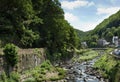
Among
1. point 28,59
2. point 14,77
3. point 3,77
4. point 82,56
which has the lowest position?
point 82,56

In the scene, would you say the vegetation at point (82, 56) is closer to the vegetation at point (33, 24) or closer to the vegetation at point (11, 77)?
the vegetation at point (33, 24)

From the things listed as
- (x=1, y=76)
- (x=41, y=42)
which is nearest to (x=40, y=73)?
(x=1, y=76)

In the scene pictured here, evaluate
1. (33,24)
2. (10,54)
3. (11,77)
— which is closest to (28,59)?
(10,54)

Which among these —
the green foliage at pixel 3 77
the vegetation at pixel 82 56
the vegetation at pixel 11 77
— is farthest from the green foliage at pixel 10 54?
the vegetation at pixel 82 56

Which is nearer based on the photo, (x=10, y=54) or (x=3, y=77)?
(x=3, y=77)

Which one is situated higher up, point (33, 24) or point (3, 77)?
point (33, 24)

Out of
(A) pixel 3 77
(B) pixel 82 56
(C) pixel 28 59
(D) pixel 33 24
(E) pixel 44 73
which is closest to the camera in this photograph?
(A) pixel 3 77

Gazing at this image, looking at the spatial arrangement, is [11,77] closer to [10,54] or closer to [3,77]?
[3,77]

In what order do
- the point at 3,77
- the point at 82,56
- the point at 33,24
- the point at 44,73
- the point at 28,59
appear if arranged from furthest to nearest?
the point at 82,56, the point at 33,24, the point at 44,73, the point at 28,59, the point at 3,77

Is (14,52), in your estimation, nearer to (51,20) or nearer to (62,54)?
(51,20)

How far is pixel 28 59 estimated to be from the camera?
68375 mm

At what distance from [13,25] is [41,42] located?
20.3 metres

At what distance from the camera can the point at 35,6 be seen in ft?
288

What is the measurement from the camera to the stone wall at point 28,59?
196 feet
